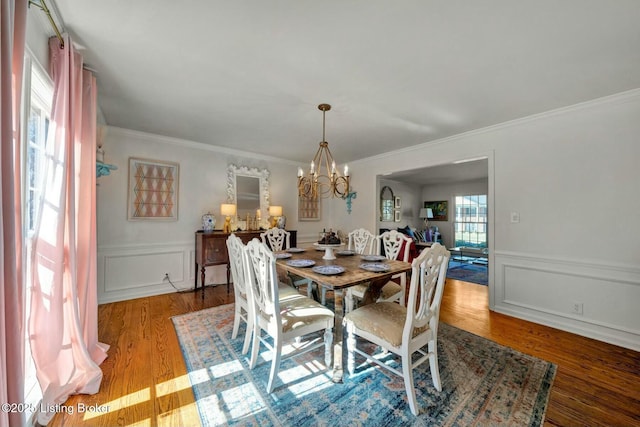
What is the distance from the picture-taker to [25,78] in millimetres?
1322

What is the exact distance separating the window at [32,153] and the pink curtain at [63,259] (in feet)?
0.19

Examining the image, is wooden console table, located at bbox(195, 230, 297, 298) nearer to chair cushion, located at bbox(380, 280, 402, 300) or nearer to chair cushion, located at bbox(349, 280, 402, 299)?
chair cushion, located at bbox(349, 280, 402, 299)

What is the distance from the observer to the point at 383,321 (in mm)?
1739

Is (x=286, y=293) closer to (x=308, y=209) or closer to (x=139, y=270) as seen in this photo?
(x=139, y=270)

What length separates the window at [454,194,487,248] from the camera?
739cm

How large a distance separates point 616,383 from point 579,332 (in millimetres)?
917

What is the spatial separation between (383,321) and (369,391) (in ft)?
1.57

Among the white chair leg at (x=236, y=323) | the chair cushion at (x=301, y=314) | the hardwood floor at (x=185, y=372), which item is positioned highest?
the chair cushion at (x=301, y=314)

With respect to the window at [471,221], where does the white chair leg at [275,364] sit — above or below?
below

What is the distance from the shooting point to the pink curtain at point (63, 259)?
4.78 ft

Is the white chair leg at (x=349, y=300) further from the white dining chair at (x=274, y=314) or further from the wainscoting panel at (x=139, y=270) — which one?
the wainscoting panel at (x=139, y=270)

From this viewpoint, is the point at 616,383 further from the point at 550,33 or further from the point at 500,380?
the point at 550,33

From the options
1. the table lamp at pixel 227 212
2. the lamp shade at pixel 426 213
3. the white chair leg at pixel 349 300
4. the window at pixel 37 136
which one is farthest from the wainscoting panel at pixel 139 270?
the lamp shade at pixel 426 213

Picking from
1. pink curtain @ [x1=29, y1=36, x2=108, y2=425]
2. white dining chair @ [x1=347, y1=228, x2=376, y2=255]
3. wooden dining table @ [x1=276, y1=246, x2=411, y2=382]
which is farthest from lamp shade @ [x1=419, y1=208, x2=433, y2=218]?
pink curtain @ [x1=29, y1=36, x2=108, y2=425]
